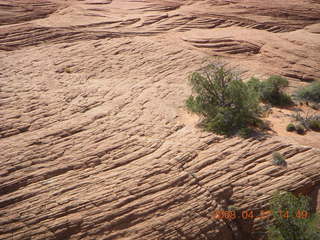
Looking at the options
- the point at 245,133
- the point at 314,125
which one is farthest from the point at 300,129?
the point at 245,133

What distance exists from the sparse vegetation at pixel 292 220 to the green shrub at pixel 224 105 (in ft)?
10.2

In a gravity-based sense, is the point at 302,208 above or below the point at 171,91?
below

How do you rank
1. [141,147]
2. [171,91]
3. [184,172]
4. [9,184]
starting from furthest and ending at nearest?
[171,91]
[141,147]
[184,172]
[9,184]

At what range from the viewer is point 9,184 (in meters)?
8.71

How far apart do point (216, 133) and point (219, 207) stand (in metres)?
2.75

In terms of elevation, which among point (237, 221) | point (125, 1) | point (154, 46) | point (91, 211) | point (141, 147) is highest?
point (125, 1)

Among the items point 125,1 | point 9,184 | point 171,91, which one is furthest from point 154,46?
point 9,184

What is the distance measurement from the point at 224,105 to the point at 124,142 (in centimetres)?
414

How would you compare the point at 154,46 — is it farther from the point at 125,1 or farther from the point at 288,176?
the point at 288,176

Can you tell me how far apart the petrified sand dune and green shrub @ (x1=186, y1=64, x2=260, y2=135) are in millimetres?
573

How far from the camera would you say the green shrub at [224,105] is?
10969mm

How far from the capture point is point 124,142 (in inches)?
406

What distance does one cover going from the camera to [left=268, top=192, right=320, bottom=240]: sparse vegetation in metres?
7.98
